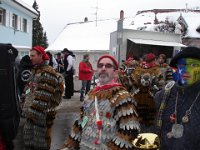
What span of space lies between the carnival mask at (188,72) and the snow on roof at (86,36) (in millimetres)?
35850

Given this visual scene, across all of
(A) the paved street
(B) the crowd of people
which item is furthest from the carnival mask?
Answer: (A) the paved street

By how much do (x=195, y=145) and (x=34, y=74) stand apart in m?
3.38

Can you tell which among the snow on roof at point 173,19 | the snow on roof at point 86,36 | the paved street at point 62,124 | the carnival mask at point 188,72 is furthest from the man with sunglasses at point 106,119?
the snow on roof at point 86,36

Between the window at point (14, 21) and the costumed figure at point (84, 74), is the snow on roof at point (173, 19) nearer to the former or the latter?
the window at point (14, 21)

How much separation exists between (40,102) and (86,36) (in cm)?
3874

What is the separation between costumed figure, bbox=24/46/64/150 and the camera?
5562 millimetres

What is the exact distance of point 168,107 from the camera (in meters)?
3.12

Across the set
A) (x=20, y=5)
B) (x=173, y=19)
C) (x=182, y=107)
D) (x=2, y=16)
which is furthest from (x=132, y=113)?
(x=173, y=19)

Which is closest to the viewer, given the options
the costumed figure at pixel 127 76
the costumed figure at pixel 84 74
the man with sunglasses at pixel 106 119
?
the man with sunglasses at pixel 106 119

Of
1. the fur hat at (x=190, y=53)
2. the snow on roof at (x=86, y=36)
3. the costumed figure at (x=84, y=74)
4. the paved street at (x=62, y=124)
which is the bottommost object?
the paved street at (x=62, y=124)

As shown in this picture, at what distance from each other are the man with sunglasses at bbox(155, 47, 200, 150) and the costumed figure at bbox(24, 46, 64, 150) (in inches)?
105

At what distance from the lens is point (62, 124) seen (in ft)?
33.6

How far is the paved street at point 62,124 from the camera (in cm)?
796

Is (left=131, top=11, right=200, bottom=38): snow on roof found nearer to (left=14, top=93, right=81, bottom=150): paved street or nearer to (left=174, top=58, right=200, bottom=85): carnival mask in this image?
(left=14, top=93, right=81, bottom=150): paved street
